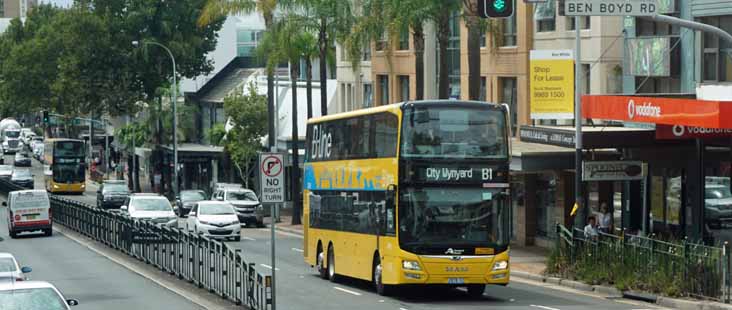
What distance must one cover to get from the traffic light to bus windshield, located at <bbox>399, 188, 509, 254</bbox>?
6.00 metres

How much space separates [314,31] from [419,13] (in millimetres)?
15065

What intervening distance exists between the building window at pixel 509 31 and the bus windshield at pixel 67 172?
2025 inches

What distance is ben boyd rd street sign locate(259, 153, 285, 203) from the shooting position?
23531 millimetres

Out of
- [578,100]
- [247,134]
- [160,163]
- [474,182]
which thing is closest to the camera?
[474,182]

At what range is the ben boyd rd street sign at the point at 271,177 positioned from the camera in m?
23.5

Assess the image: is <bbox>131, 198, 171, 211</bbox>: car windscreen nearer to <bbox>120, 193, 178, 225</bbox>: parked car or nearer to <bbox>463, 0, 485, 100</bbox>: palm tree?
<bbox>120, 193, 178, 225</bbox>: parked car

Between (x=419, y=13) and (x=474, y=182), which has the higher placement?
(x=419, y=13)

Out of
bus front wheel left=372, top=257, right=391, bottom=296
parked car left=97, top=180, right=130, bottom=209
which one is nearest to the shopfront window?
bus front wheel left=372, top=257, right=391, bottom=296

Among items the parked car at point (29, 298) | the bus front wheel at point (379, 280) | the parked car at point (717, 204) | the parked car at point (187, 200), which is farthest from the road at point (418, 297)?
the parked car at point (187, 200)

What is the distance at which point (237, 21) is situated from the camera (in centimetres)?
10650

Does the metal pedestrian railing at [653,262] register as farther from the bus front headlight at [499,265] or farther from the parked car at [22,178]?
the parked car at [22,178]

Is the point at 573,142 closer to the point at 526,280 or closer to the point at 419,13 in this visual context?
the point at 526,280

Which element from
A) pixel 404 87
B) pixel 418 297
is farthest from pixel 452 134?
pixel 404 87

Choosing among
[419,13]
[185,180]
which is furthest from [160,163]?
[419,13]
